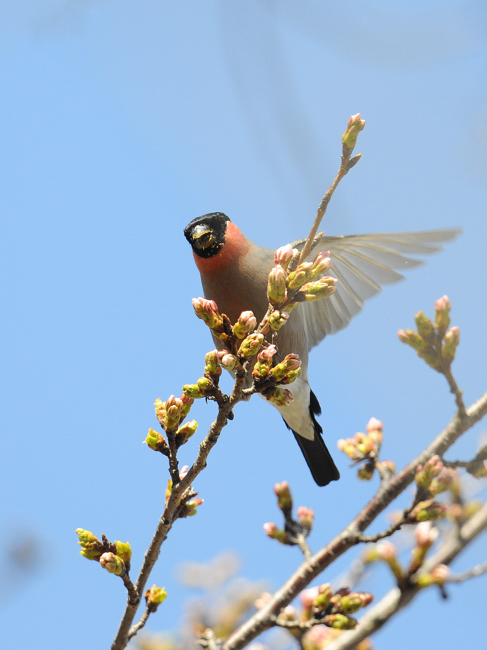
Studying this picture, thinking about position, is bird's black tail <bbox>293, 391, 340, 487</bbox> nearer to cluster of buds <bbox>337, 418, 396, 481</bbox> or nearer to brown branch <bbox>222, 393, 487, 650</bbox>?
cluster of buds <bbox>337, 418, 396, 481</bbox>

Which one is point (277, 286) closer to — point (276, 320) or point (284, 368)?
point (276, 320)

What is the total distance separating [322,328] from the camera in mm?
4543

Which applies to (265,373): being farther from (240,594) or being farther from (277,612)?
(240,594)

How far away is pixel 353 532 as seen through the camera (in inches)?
93.9

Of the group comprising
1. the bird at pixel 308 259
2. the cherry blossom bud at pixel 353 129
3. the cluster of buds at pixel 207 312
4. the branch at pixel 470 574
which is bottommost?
the branch at pixel 470 574

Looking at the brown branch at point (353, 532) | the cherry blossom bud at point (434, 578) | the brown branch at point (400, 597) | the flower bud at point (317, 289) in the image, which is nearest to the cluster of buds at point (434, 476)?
the brown branch at point (353, 532)

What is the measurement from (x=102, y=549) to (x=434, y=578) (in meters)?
1.28

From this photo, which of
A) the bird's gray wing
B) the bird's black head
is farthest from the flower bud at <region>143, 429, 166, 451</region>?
the bird's gray wing

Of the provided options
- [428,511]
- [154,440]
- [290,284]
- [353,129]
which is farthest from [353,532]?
[353,129]

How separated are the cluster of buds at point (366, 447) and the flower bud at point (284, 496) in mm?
346

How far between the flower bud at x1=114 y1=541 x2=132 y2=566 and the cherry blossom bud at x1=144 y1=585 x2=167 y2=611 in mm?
142

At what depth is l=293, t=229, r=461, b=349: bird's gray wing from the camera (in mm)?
3893

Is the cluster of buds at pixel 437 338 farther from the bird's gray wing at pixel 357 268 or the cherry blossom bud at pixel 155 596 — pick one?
the cherry blossom bud at pixel 155 596

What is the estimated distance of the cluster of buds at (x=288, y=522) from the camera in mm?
3051
